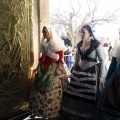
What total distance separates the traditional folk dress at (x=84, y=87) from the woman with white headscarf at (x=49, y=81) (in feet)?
0.59

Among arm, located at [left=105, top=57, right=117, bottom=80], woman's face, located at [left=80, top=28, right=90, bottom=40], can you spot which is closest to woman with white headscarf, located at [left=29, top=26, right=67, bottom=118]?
woman's face, located at [left=80, top=28, right=90, bottom=40]

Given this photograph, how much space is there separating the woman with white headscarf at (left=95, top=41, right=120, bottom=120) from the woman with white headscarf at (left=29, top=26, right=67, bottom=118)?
0.72 metres

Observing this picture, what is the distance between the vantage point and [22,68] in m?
3.36

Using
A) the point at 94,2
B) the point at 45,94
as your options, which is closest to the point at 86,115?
the point at 45,94

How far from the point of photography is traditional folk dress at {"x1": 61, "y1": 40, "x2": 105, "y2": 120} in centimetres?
263

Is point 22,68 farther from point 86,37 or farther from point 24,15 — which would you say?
point 86,37

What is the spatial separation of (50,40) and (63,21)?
7.34 m

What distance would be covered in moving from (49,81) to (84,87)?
0.56 meters

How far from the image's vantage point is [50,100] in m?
2.95

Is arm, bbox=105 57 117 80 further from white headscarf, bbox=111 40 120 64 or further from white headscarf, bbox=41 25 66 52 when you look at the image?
white headscarf, bbox=41 25 66 52

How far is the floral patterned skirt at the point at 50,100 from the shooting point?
116 inches

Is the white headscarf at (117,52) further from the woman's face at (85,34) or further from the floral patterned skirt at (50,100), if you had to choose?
the floral patterned skirt at (50,100)

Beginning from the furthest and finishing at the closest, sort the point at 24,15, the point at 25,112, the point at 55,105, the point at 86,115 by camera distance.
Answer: the point at 25,112 → the point at 24,15 → the point at 55,105 → the point at 86,115

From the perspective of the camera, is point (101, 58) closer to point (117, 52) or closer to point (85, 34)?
point (117, 52)
